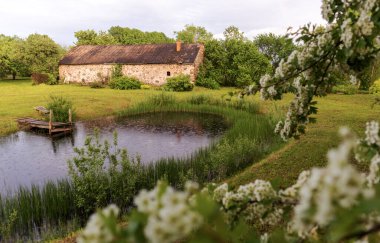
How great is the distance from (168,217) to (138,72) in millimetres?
37694

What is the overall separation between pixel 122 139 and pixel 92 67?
2628 centimetres

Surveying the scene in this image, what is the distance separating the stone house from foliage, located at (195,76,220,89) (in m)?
0.66

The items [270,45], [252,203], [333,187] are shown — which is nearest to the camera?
[333,187]

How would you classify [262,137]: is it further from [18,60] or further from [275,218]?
[18,60]

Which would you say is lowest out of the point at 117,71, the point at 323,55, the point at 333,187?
the point at 333,187

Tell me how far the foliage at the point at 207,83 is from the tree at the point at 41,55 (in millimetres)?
20291

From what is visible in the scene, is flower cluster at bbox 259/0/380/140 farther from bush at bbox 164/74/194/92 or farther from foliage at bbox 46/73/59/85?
foliage at bbox 46/73/59/85

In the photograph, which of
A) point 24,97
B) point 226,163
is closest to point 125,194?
point 226,163

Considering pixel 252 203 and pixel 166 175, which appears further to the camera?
pixel 166 175

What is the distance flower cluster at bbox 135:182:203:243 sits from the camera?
128 centimetres

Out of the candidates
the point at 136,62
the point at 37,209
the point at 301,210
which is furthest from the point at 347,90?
the point at 301,210

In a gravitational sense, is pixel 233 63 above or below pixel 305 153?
above

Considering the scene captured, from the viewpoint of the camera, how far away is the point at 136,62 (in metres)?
37.8

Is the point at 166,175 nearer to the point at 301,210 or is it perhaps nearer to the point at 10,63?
the point at 301,210
